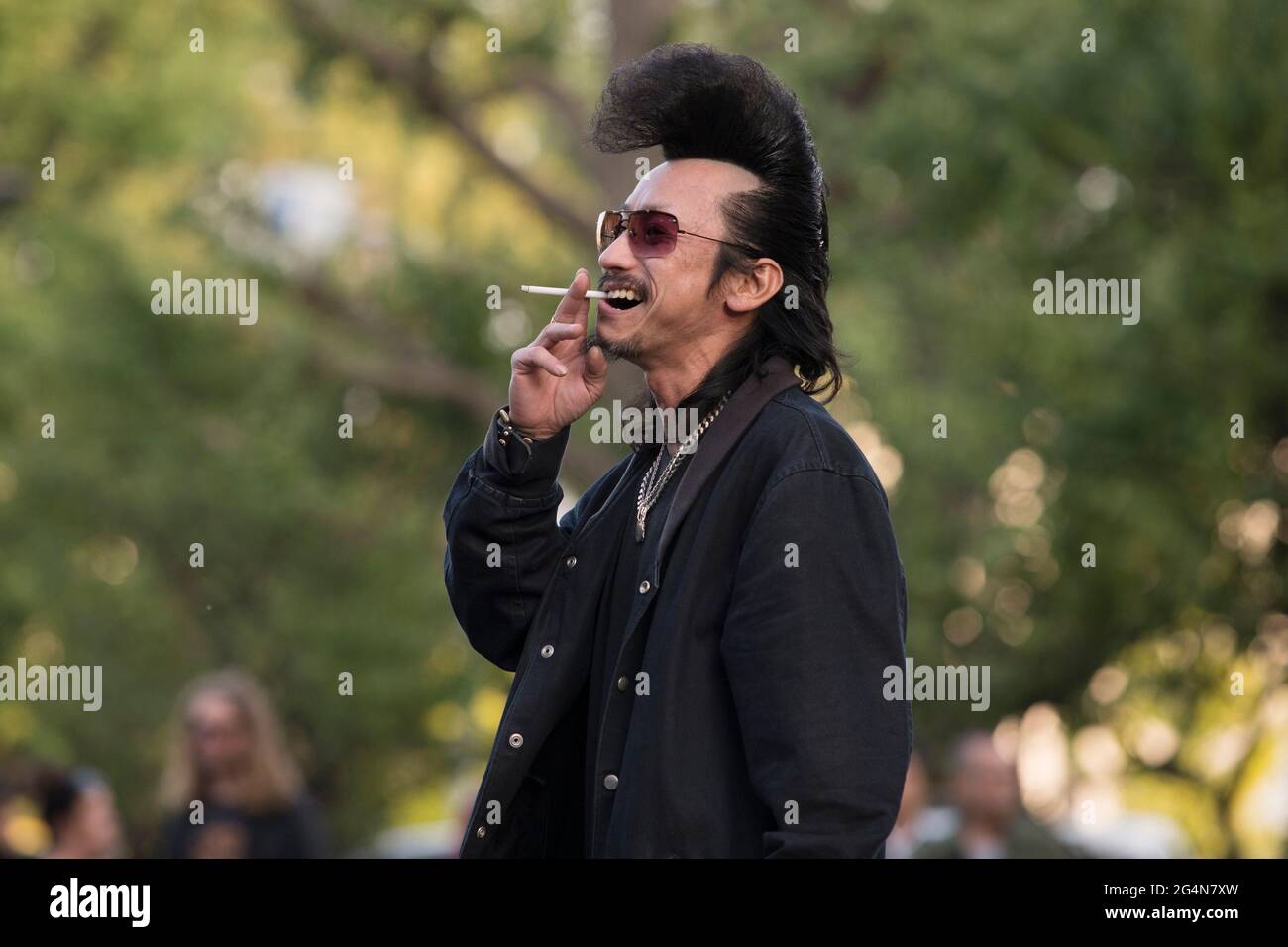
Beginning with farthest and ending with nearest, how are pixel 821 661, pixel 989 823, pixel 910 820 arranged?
pixel 910 820, pixel 989 823, pixel 821 661

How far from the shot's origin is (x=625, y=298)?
125 inches

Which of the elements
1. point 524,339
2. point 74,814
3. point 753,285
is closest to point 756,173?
point 753,285

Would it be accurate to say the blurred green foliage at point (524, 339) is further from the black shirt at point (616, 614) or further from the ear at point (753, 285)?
the black shirt at point (616, 614)

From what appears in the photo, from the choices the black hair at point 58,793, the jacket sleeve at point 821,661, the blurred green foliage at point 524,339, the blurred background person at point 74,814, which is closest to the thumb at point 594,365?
the jacket sleeve at point 821,661

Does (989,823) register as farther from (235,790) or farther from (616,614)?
(616,614)

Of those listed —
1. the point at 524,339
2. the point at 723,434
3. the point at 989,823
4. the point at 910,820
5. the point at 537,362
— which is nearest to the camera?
the point at 723,434

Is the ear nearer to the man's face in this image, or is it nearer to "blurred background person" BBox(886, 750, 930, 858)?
the man's face

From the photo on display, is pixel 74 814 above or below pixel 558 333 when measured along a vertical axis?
below

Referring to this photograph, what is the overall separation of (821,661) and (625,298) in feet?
2.41

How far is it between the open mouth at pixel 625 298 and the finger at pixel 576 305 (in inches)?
1.9

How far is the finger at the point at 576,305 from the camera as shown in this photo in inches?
126
